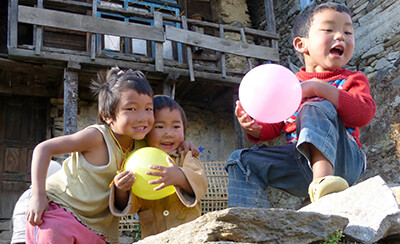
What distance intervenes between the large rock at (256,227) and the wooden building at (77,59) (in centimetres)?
604

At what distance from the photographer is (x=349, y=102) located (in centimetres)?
222

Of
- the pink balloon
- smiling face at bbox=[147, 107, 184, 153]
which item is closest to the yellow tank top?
smiling face at bbox=[147, 107, 184, 153]

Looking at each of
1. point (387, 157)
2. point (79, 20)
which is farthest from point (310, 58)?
point (79, 20)

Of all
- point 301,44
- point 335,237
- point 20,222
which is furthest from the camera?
point 20,222

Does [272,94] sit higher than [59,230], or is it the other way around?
[272,94]

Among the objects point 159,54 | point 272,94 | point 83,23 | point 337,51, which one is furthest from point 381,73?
point 272,94

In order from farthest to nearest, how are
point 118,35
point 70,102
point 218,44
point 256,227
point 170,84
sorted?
point 218,44 < point 170,84 < point 118,35 < point 70,102 < point 256,227

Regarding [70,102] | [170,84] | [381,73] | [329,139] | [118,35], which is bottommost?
[329,139]

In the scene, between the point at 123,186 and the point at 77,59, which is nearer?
the point at 123,186

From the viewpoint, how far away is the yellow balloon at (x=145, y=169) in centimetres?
214

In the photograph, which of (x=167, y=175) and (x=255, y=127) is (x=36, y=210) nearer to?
(x=167, y=175)

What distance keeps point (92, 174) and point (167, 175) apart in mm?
386

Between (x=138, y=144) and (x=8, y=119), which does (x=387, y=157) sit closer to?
(x=138, y=144)

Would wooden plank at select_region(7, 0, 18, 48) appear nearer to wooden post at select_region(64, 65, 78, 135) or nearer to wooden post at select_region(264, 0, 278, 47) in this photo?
wooden post at select_region(64, 65, 78, 135)
